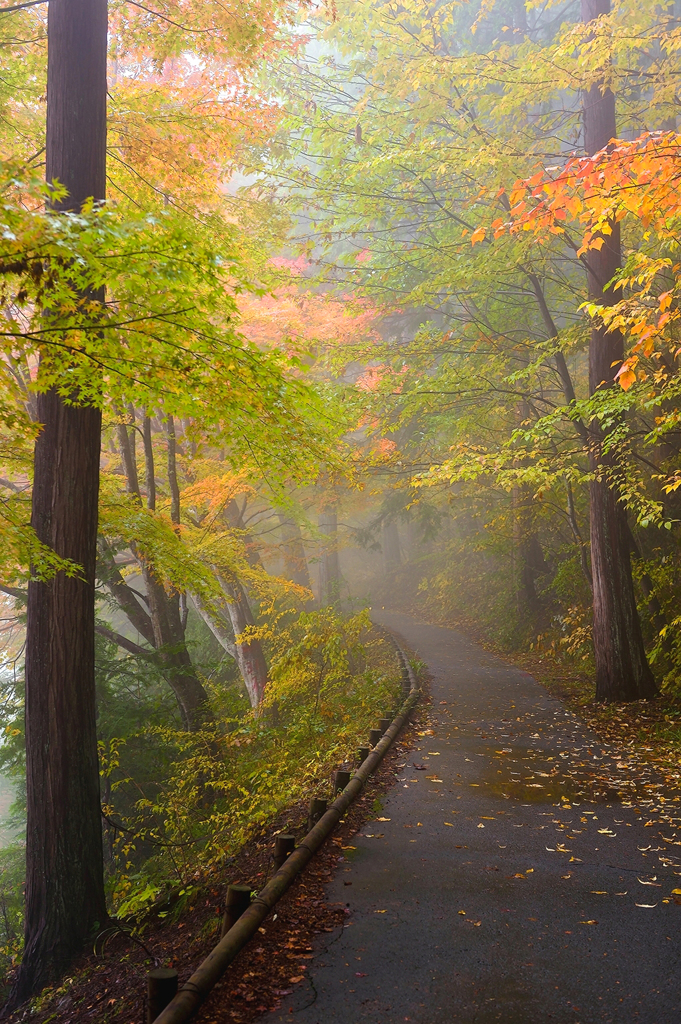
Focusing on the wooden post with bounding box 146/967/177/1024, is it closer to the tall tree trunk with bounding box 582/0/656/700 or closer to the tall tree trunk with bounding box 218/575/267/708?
the tall tree trunk with bounding box 582/0/656/700

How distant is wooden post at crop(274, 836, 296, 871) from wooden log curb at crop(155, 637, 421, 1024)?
0.19ft

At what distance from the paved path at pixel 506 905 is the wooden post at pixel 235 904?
1.82 feet

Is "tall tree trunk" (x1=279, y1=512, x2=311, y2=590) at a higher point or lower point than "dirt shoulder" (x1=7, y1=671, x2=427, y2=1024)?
higher

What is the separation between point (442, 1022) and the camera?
3.30 m

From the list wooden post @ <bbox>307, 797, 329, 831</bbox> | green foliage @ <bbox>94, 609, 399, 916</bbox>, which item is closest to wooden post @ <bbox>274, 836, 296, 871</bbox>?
wooden post @ <bbox>307, 797, 329, 831</bbox>

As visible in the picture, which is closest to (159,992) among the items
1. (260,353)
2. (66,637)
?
(66,637)

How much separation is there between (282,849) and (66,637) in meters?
2.68

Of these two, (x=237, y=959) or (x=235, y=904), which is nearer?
(x=237, y=959)

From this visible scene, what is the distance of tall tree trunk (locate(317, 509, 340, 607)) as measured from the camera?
74.8 feet

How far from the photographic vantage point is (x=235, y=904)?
13.6ft

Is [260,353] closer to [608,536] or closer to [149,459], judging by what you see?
[149,459]

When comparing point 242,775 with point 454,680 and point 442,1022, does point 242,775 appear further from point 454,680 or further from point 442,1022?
point 442,1022

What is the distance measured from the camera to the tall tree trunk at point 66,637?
5715mm

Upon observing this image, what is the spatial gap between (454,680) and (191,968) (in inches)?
394
